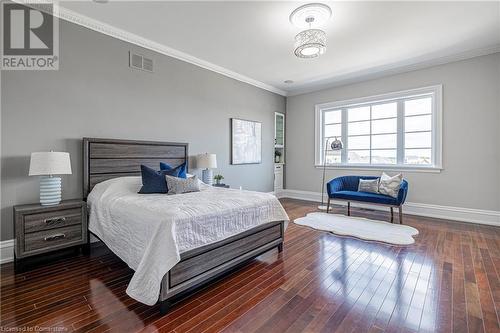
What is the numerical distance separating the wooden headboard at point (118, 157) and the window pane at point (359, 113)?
418cm

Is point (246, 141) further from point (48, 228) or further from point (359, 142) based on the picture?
point (48, 228)

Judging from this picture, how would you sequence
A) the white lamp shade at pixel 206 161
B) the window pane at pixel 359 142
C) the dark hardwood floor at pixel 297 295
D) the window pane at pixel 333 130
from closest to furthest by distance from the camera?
the dark hardwood floor at pixel 297 295 → the white lamp shade at pixel 206 161 → the window pane at pixel 359 142 → the window pane at pixel 333 130

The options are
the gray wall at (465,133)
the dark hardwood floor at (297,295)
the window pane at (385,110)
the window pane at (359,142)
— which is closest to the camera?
the dark hardwood floor at (297,295)

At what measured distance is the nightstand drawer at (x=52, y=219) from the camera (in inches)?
96.6

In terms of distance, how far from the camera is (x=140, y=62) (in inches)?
145

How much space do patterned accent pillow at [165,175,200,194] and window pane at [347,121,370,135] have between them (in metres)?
4.22

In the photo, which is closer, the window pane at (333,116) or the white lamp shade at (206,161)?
the white lamp shade at (206,161)

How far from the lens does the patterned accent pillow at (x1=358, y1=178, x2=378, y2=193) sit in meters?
4.64

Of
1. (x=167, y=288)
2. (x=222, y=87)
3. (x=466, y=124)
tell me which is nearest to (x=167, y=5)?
(x=222, y=87)

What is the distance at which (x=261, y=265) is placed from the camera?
2.64 m

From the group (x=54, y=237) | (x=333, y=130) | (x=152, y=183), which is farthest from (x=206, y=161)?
(x=333, y=130)

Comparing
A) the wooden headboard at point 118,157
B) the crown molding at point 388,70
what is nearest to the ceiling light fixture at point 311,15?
the crown molding at point 388,70

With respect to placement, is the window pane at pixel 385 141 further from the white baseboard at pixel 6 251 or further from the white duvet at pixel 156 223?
the white baseboard at pixel 6 251

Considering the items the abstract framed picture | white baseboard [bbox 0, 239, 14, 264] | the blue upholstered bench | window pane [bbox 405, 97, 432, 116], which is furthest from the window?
white baseboard [bbox 0, 239, 14, 264]
